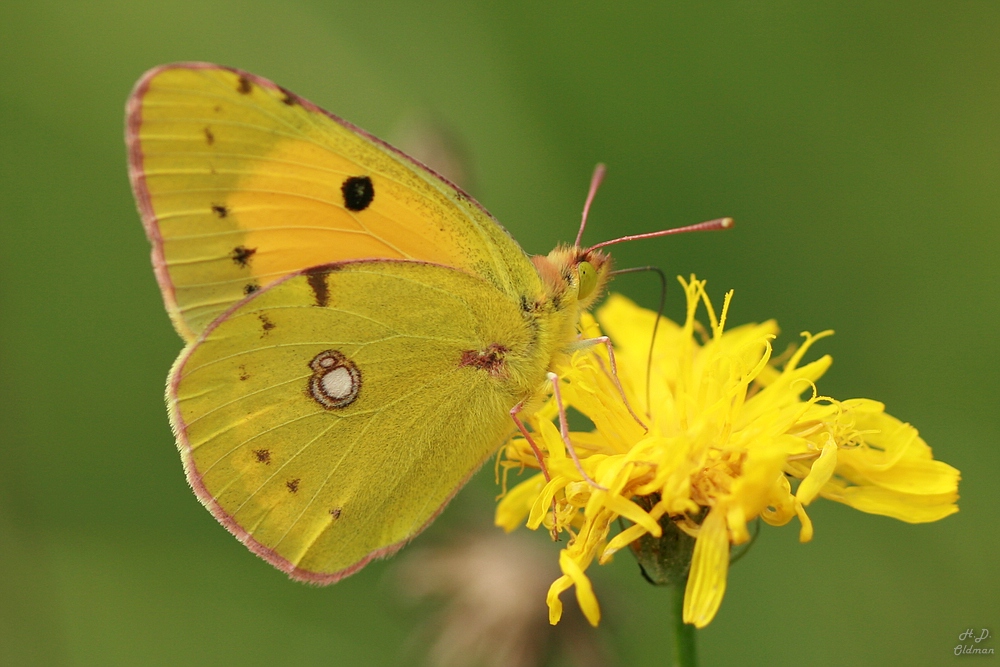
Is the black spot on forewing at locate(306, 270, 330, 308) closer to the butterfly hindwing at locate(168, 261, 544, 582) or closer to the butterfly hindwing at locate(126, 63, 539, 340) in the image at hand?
the butterfly hindwing at locate(168, 261, 544, 582)

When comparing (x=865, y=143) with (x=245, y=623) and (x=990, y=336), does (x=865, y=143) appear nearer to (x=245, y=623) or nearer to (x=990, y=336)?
(x=990, y=336)

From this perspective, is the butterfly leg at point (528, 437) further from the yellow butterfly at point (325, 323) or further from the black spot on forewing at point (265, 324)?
the black spot on forewing at point (265, 324)

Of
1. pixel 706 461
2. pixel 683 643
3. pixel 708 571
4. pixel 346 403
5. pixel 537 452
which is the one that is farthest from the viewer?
pixel 346 403

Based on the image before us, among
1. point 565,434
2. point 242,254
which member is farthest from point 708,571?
point 242,254

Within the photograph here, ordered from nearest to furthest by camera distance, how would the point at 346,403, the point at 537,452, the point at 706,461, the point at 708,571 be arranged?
the point at 708,571
the point at 706,461
the point at 537,452
the point at 346,403

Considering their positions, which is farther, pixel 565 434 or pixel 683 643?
pixel 565 434

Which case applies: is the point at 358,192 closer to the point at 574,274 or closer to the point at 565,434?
the point at 574,274

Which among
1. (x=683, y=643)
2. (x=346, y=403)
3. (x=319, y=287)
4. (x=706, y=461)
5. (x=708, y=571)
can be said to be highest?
(x=319, y=287)
